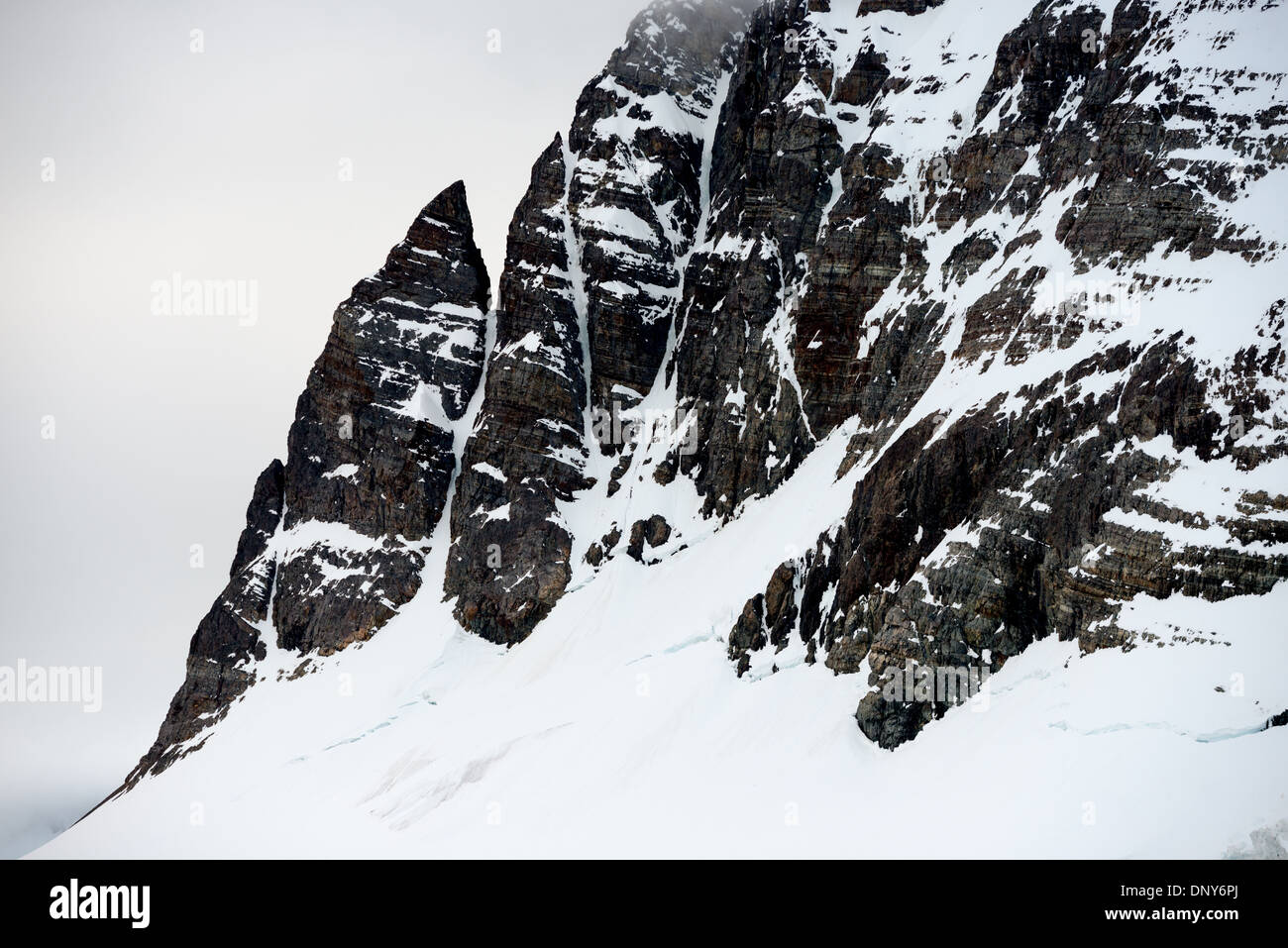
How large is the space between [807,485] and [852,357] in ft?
34.6

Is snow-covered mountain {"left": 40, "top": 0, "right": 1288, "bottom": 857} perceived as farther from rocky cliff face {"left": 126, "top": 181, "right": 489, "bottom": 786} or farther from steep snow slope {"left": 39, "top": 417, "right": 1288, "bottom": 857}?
rocky cliff face {"left": 126, "top": 181, "right": 489, "bottom": 786}

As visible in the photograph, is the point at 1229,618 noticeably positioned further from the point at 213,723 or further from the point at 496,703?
the point at 213,723

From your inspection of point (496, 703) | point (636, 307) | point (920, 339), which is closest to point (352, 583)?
point (496, 703)

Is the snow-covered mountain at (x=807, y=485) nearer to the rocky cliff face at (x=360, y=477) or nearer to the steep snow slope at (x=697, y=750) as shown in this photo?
the steep snow slope at (x=697, y=750)

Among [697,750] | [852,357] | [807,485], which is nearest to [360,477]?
[807,485]

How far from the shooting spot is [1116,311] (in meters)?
57.1

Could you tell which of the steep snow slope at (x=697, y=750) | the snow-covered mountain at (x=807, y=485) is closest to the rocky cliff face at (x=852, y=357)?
the snow-covered mountain at (x=807, y=485)

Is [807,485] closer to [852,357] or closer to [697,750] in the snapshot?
[852,357]

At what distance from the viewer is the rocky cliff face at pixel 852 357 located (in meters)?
51.7

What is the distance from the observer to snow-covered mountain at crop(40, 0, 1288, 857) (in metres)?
47.4

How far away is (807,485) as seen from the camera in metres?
82.1

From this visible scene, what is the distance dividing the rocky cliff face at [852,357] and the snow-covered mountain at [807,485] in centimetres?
31

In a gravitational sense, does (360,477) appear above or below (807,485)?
below
